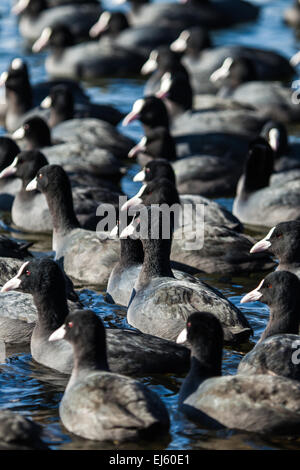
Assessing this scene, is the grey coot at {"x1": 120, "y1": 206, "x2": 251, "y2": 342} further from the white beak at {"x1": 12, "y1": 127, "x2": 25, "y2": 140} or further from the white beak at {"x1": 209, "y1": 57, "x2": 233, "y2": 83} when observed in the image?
the white beak at {"x1": 209, "y1": 57, "x2": 233, "y2": 83}

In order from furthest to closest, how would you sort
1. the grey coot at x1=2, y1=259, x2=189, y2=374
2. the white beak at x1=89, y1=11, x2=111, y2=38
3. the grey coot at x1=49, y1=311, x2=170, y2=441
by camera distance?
the white beak at x1=89, y1=11, x2=111, y2=38 < the grey coot at x1=2, y1=259, x2=189, y2=374 < the grey coot at x1=49, y1=311, x2=170, y2=441

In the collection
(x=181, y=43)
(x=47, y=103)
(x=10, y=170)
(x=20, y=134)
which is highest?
(x=10, y=170)

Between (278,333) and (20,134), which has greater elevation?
(278,333)

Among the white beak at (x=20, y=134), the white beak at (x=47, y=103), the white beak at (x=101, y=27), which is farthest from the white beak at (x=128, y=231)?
the white beak at (x=101, y=27)

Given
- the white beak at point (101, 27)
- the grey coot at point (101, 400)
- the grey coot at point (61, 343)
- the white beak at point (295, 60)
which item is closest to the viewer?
the grey coot at point (101, 400)

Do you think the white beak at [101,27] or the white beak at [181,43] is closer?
the white beak at [181,43]

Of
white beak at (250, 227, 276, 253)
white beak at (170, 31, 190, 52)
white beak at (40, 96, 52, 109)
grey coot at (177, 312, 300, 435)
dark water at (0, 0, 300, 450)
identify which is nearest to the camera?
grey coot at (177, 312, 300, 435)

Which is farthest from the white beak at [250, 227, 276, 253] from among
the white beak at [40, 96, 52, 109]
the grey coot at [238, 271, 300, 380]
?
the white beak at [40, 96, 52, 109]

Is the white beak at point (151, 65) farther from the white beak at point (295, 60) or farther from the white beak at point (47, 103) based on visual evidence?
the white beak at point (47, 103)

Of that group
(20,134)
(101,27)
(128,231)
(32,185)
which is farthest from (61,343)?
(101,27)

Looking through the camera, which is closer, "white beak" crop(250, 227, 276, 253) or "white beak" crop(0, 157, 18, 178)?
"white beak" crop(250, 227, 276, 253)

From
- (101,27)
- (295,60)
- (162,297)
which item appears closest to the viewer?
(162,297)

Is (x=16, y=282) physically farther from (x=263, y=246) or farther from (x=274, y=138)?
(x=274, y=138)

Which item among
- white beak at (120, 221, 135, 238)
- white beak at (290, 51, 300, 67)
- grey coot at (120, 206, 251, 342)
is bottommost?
white beak at (290, 51, 300, 67)
